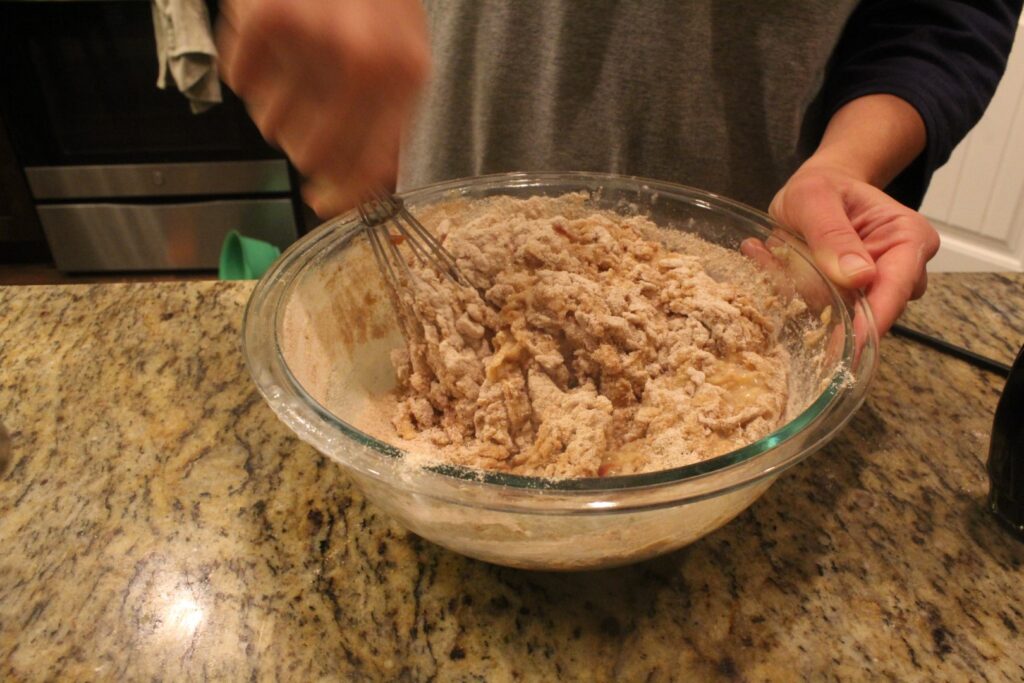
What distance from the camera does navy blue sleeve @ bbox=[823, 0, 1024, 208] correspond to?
1.01 meters

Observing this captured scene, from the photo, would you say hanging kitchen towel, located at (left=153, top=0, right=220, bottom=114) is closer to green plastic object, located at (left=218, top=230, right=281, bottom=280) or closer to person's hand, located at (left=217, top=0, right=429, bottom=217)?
green plastic object, located at (left=218, top=230, right=281, bottom=280)

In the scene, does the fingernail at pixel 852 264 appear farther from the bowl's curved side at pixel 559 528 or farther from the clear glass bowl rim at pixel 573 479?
the bowl's curved side at pixel 559 528

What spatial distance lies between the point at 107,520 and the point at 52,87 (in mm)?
2041

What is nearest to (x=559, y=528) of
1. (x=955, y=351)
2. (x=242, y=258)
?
(x=955, y=351)

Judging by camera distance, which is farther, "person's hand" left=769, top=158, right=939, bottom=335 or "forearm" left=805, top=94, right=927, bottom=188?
"forearm" left=805, top=94, right=927, bottom=188

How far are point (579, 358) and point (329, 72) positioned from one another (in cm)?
40

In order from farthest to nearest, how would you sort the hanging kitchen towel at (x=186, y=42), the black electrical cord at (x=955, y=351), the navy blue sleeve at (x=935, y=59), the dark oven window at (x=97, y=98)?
the dark oven window at (x=97, y=98) → the hanging kitchen towel at (x=186, y=42) → the navy blue sleeve at (x=935, y=59) → the black electrical cord at (x=955, y=351)

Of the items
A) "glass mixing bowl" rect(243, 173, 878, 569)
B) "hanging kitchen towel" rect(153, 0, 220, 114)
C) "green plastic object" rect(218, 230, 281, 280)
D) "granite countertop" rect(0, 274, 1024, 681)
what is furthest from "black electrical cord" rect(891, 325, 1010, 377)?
"hanging kitchen towel" rect(153, 0, 220, 114)

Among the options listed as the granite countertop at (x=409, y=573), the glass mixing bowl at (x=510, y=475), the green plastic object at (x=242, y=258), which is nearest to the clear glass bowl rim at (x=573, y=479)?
the glass mixing bowl at (x=510, y=475)

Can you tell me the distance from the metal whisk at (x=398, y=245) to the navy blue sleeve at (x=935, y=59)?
2.29ft

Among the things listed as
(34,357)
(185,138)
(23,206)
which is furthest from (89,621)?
(23,206)

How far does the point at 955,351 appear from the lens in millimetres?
935

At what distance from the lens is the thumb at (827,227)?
711 millimetres

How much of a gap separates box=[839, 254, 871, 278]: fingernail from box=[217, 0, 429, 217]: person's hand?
1.54ft
